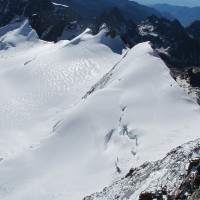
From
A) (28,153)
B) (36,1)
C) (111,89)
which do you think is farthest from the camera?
(36,1)

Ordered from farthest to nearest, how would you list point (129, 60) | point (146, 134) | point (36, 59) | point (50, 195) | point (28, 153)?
point (36, 59), point (129, 60), point (28, 153), point (146, 134), point (50, 195)

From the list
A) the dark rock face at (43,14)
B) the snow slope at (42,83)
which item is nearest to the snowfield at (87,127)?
the snow slope at (42,83)

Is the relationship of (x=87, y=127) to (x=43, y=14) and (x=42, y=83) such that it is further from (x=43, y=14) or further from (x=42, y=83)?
(x=43, y=14)

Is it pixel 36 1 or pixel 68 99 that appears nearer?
pixel 68 99

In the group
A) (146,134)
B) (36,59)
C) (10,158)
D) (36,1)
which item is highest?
(146,134)

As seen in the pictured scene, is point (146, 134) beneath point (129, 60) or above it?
above

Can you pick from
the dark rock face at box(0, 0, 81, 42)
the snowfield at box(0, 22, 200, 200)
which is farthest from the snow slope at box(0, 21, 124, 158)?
the dark rock face at box(0, 0, 81, 42)

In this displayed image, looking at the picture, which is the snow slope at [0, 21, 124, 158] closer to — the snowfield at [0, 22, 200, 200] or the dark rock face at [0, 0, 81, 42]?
the snowfield at [0, 22, 200, 200]

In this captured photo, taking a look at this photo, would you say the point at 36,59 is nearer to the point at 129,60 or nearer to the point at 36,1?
the point at 129,60

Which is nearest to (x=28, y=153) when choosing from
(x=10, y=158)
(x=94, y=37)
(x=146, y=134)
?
(x=10, y=158)

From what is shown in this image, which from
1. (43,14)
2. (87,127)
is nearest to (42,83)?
(87,127)
